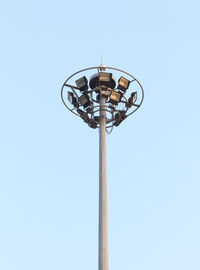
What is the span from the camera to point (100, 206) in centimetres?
1673

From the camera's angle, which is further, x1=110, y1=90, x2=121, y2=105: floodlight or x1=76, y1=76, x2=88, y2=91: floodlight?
x1=76, y1=76, x2=88, y2=91: floodlight

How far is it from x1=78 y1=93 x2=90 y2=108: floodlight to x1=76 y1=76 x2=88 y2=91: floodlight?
314 mm

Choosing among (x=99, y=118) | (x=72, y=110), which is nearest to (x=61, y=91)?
(x=72, y=110)

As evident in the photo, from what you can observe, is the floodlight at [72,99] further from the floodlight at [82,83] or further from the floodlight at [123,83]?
the floodlight at [123,83]

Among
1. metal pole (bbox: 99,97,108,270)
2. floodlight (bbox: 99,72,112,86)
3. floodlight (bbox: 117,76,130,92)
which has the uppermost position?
floodlight (bbox: 99,72,112,86)

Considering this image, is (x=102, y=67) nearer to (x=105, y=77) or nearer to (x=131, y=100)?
(x=105, y=77)

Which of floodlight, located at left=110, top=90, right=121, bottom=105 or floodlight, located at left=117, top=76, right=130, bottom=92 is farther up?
floodlight, located at left=117, top=76, right=130, bottom=92

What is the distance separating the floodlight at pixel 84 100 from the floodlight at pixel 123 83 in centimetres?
134

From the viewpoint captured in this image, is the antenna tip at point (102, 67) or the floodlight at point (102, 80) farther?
the antenna tip at point (102, 67)

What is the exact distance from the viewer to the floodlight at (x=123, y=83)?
62.1 feet

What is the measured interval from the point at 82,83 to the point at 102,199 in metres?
4.95

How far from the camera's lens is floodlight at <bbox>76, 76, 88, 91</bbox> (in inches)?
750

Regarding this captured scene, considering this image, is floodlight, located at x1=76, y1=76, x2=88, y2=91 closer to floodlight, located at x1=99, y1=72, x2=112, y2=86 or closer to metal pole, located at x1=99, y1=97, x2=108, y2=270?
floodlight, located at x1=99, y1=72, x2=112, y2=86

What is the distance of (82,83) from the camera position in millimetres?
19109
